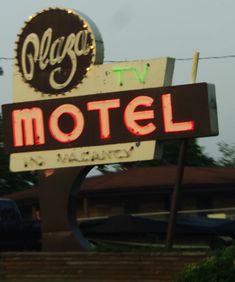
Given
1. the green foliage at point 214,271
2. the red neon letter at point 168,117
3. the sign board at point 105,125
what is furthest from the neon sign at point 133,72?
the green foliage at point 214,271

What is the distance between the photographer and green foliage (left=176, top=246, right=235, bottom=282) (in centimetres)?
1095

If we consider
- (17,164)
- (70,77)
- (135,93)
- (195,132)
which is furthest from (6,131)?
(195,132)

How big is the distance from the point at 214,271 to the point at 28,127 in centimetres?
792

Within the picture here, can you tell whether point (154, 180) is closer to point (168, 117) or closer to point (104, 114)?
A: point (104, 114)

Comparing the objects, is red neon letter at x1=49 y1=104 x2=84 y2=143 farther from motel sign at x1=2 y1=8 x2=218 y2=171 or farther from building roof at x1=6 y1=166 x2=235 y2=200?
building roof at x1=6 y1=166 x2=235 y2=200

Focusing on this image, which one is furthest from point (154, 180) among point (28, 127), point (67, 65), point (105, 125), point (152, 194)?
point (105, 125)

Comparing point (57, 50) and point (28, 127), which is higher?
point (57, 50)

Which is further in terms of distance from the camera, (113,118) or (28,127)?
(28,127)

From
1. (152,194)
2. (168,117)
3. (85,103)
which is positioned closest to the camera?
(168,117)

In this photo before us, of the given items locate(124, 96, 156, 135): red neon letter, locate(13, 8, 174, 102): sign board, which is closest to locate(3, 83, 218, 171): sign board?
locate(124, 96, 156, 135): red neon letter

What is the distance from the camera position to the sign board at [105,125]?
53.7 ft

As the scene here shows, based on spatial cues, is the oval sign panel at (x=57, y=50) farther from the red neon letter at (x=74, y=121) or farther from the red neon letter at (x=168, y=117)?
the red neon letter at (x=168, y=117)

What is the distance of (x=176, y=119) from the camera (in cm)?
1655

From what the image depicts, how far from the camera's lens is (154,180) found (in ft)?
99.5
